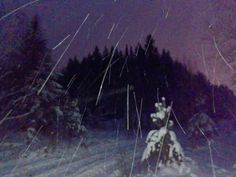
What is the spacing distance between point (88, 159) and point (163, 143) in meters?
7.25

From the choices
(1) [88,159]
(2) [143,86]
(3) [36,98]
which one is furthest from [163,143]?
(2) [143,86]

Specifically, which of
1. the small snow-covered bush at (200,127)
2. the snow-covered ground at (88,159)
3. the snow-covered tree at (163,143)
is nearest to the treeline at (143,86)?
the small snow-covered bush at (200,127)

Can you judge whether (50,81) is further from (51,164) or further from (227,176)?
(227,176)

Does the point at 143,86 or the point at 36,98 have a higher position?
the point at 143,86

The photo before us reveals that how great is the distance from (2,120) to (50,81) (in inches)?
166

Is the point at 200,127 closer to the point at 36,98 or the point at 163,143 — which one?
the point at 36,98

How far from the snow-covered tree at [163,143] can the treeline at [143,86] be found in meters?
22.4

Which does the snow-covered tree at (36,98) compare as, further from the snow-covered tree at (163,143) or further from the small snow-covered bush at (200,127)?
the snow-covered tree at (163,143)

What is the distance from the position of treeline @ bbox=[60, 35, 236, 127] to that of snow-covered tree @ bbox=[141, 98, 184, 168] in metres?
22.4

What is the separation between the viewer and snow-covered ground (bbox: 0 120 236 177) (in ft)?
62.3

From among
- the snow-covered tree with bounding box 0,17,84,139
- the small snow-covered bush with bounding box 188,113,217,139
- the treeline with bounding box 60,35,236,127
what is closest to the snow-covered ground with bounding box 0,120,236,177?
the small snow-covered bush with bounding box 188,113,217,139

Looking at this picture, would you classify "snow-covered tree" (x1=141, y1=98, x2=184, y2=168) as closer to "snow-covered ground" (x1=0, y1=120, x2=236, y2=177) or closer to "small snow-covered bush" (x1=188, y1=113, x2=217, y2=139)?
"snow-covered ground" (x1=0, y1=120, x2=236, y2=177)

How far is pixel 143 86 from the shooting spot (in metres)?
45.0

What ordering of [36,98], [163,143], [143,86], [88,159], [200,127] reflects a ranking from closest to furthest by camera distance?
[163,143], [88,159], [36,98], [200,127], [143,86]
